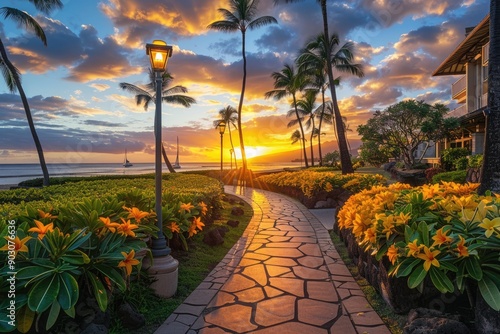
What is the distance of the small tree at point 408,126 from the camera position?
19.2m

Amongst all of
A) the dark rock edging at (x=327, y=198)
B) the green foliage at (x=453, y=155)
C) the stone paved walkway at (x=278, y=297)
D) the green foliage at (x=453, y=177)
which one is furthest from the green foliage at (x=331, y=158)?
the stone paved walkway at (x=278, y=297)

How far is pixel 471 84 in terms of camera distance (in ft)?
70.0

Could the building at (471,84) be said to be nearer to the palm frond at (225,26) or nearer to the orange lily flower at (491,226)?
the palm frond at (225,26)

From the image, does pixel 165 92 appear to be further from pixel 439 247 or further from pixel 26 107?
pixel 439 247

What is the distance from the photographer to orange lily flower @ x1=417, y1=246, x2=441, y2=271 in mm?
2813

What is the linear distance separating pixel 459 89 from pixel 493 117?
67.6 feet

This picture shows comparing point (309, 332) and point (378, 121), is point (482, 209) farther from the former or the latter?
point (378, 121)

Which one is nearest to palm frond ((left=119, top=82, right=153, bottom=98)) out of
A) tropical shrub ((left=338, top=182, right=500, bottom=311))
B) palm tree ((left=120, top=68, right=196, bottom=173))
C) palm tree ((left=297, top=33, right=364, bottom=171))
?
palm tree ((left=120, top=68, right=196, bottom=173))

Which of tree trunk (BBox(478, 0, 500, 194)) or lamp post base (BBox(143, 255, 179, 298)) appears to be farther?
tree trunk (BBox(478, 0, 500, 194))

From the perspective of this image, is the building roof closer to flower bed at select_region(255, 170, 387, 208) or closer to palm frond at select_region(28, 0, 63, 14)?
flower bed at select_region(255, 170, 387, 208)

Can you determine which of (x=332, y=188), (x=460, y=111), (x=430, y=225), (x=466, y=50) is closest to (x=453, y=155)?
(x=460, y=111)

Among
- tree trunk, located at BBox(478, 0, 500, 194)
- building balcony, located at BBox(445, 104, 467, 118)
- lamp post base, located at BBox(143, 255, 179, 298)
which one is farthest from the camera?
building balcony, located at BBox(445, 104, 467, 118)

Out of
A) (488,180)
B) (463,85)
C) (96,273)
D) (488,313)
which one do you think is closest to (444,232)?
(488,313)

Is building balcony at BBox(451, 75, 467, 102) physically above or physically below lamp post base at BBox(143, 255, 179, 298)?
above
